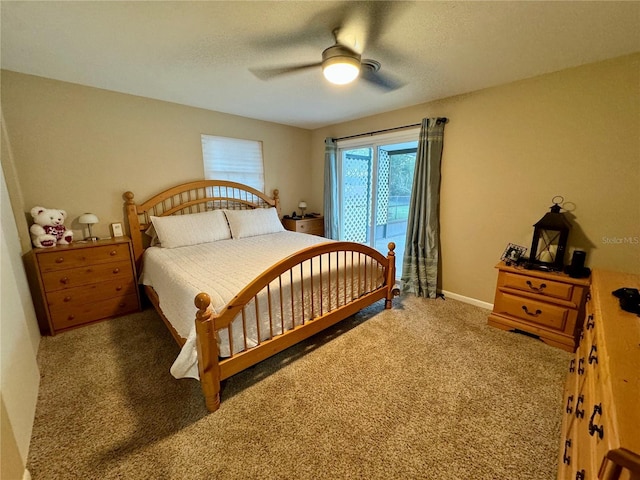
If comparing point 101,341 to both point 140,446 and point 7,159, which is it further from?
point 7,159

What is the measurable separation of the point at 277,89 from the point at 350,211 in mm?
2207

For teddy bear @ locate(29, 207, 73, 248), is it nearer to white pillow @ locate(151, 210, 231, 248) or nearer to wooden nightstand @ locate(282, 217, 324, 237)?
white pillow @ locate(151, 210, 231, 248)

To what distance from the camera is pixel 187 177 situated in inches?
126

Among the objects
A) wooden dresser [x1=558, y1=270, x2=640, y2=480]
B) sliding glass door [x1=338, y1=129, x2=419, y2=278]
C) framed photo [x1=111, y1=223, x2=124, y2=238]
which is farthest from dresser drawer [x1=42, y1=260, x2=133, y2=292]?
wooden dresser [x1=558, y1=270, x2=640, y2=480]

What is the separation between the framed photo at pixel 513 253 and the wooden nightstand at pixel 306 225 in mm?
2590

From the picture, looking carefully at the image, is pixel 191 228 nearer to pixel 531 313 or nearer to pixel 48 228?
pixel 48 228

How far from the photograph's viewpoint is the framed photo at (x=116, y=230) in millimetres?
2717

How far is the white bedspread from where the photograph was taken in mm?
1565

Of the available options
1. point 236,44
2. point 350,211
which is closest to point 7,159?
point 236,44

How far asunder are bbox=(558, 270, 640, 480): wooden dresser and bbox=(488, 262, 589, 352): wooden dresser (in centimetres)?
79

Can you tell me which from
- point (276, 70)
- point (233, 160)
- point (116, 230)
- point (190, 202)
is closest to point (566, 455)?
point (276, 70)

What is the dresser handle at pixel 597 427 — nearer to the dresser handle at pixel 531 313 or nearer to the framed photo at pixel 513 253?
the dresser handle at pixel 531 313

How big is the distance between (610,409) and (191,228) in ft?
10.4

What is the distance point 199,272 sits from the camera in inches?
78.8
